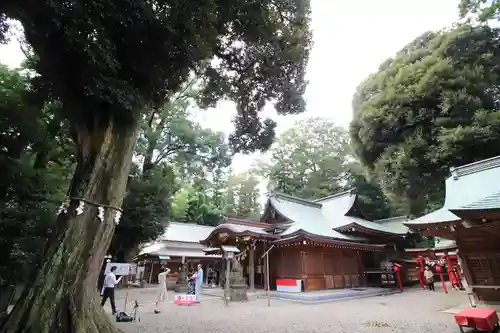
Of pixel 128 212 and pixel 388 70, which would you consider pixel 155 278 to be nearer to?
pixel 128 212

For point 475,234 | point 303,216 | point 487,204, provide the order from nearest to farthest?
point 487,204 → point 475,234 → point 303,216

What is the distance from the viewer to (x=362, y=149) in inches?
668

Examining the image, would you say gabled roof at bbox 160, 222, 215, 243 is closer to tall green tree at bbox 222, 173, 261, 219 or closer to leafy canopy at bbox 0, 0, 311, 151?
tall green tree at bbox 222, 173, 261, 219

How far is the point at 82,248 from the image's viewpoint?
4375 mm

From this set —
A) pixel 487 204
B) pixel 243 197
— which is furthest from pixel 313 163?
pixel 487 204

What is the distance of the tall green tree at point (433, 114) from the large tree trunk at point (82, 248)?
13.4 meters

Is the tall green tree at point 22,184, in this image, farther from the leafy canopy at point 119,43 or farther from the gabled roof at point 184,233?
the gabled roof at point 184,233

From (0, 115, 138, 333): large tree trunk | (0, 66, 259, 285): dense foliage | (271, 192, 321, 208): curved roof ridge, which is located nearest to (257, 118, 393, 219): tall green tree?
(271, 192, 321, 208): curved roof ridge

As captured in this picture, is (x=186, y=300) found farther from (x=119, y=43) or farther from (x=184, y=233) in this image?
(x=184, y=233)

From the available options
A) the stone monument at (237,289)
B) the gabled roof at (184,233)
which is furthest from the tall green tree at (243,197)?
the stone monument at (237,289)

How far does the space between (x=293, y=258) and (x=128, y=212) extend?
30.0 feet

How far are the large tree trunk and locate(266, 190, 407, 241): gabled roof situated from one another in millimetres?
11960

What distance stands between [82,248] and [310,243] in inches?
436

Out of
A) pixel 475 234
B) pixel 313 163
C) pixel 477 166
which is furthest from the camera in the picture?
pixel 313 163
